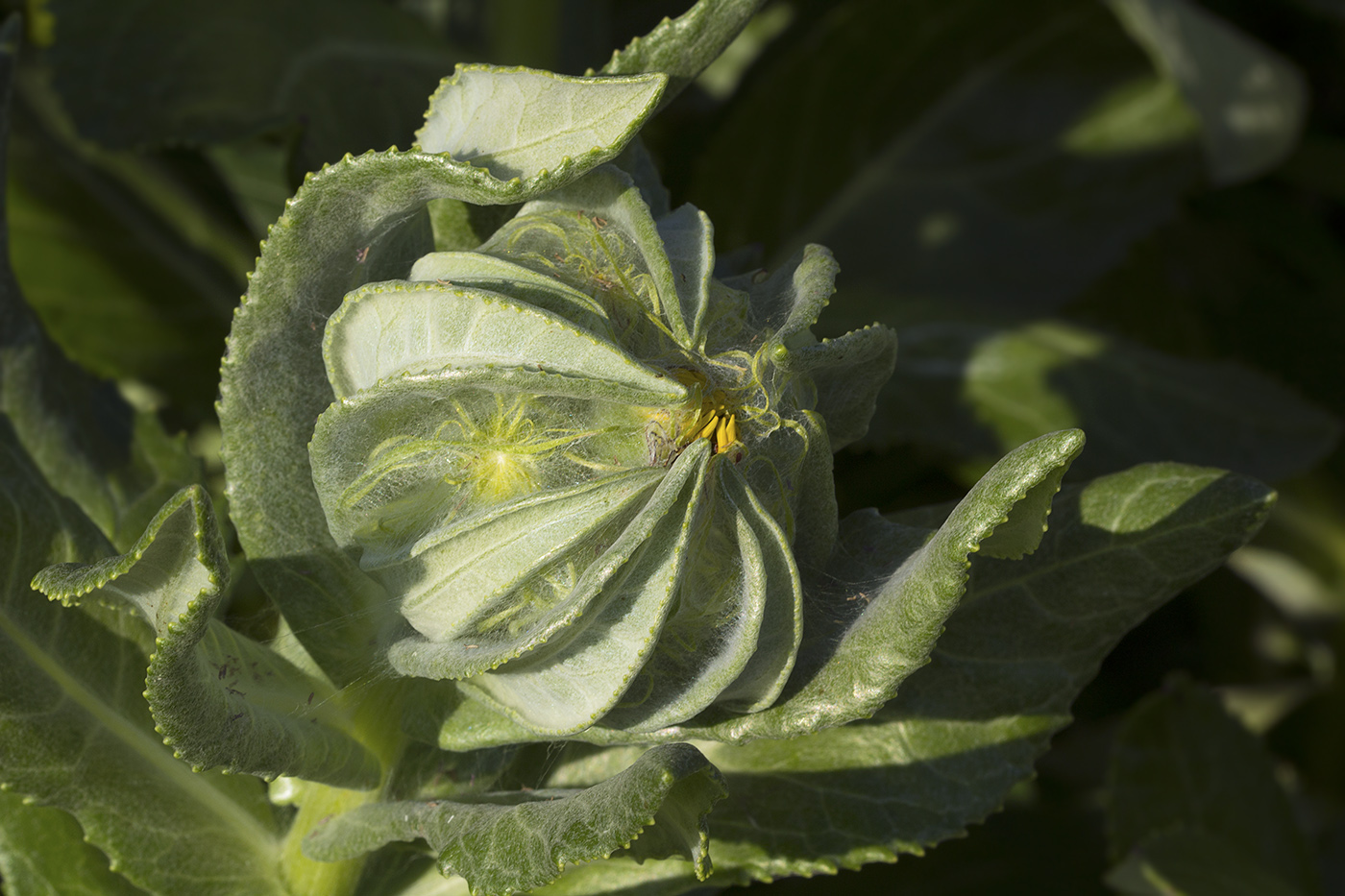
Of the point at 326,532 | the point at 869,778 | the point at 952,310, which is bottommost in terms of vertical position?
the point at 952,310

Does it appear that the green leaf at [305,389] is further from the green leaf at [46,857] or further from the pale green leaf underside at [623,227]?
the green leaf at [46,857]

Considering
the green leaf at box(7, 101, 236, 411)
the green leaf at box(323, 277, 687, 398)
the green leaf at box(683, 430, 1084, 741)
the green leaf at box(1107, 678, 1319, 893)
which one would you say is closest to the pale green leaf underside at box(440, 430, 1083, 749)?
the green leaf at box(683, 430, 1084, 741)

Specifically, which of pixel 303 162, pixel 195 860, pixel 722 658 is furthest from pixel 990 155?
pixel 195 860

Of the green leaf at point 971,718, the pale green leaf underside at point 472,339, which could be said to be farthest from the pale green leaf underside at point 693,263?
the green leaf at point 971,718

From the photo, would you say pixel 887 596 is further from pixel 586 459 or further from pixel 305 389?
pixel 305 389

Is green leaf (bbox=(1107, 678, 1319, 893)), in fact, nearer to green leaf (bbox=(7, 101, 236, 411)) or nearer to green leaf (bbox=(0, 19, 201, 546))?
green leaf (bbox=(0, 19, 201, 546))

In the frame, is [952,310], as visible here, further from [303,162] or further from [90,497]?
[90,497]
